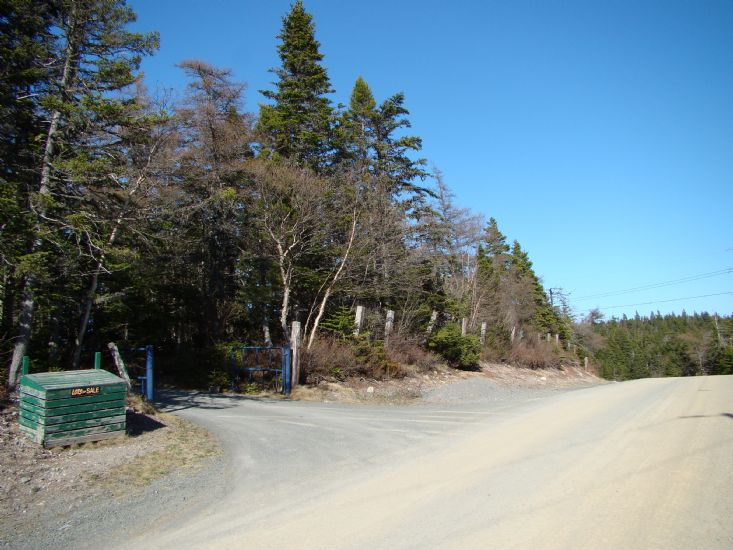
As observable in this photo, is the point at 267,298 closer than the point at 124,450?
No

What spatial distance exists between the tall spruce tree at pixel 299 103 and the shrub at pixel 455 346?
11644 millimetres

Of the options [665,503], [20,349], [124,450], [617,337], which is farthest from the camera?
[617,337]

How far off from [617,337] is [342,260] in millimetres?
110938

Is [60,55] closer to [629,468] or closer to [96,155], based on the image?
[96,155]

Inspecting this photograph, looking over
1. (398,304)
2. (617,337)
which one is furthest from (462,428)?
(617,337)

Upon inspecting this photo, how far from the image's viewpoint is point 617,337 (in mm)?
114000

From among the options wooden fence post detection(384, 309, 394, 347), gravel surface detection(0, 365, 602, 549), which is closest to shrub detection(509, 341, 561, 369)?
wooden fence post detection(384, 309, 394, 347)

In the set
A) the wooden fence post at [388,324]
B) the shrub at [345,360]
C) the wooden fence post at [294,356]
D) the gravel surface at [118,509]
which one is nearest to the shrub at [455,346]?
the wooden fence post at [388,324]

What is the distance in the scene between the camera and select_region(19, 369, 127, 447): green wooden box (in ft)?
26.2

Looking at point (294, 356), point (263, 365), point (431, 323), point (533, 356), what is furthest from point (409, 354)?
point (533, 356)

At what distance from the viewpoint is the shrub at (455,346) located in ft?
89.9

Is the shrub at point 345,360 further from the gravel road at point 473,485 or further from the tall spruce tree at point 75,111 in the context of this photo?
the tall spruce tree at point 75,111

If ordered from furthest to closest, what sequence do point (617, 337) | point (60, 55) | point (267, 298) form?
point (617, 337) → point (267, 298) → point (60, 55)

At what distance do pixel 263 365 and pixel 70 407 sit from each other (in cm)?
1089
